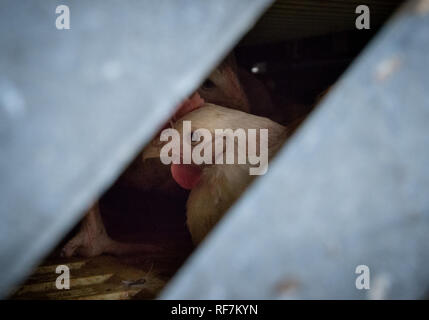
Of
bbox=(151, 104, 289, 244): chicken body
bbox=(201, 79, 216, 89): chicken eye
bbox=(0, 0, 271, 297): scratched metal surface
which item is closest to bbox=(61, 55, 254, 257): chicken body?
bbox=(201, 79, 216, 89): chicken eye

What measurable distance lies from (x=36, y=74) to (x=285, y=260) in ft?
1.87

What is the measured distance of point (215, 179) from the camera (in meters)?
3.08

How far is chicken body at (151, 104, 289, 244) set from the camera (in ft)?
9.53

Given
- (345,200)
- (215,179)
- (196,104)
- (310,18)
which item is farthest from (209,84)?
(345,200)

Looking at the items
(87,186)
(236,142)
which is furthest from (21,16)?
(236,142)

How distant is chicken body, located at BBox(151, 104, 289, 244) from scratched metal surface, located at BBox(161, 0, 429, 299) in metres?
2.18

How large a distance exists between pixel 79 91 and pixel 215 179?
258 cm

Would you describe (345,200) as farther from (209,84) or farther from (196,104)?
(209,84)

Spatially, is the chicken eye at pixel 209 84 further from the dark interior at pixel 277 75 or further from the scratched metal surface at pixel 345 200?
the scratched metal surface at pixel 345 200

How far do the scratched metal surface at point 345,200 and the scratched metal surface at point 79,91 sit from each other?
0.80ft

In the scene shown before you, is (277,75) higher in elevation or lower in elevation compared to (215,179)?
higher

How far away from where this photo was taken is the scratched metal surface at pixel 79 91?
504 millimetres

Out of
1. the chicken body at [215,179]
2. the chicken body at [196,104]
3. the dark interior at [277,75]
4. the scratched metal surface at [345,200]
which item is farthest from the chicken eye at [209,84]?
the scratched metal surface at [345,200]
